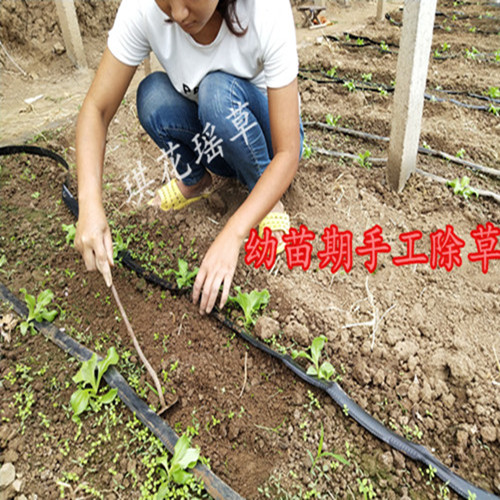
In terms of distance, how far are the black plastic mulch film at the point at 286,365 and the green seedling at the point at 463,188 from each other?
1449mm

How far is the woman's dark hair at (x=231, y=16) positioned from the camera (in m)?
1.60

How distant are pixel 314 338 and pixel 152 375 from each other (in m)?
0.64

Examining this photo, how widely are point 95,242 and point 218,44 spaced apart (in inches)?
37.6

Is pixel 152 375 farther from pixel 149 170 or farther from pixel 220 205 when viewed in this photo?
pixel 149 170

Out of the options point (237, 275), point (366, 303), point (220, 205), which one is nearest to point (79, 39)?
point (220, 205)

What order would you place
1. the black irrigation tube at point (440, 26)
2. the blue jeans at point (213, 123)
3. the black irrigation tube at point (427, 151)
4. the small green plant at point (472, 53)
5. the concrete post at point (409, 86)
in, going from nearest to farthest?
the blue jeans at point (213, 123), the concrete post at point (409, 86), the black irrigation tube at point (427, 151), the small green plant at point (472, 53), the black irrigation tube at point (440, 26)

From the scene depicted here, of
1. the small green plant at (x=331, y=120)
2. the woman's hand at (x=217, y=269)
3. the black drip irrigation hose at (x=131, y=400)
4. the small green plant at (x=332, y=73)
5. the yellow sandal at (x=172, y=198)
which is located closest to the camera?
the black drip irrigation hose at (x=131, y=400)

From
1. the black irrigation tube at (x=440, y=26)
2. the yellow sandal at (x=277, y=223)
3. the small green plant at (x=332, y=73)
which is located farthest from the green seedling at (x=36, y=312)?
the black irrigation tube at (x=440, y=26)

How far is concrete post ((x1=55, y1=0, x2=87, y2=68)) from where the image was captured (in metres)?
4.19

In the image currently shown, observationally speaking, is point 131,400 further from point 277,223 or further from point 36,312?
point 277,223

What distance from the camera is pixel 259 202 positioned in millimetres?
1575

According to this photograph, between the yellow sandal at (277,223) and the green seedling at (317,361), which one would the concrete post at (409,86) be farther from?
the green seedling at (317,361)

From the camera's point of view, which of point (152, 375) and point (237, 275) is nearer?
point (152, 375)

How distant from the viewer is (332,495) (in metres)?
1.38
